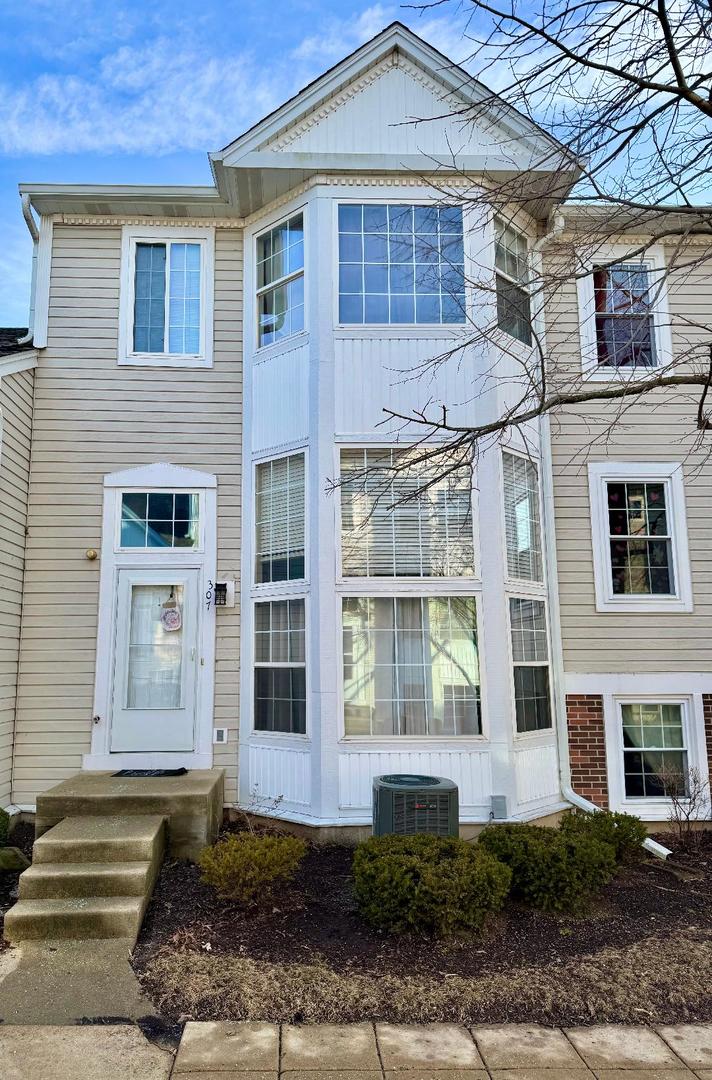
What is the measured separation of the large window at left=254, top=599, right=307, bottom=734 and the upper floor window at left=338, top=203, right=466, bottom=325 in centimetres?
292

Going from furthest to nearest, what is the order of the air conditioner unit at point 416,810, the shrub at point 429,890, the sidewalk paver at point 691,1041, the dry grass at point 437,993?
1. the air conditioner unit at point 416,810
2. the shrub at point 429,890
3. the dry grass at point 437,993
4. the sidewalk paver at point 691,1041

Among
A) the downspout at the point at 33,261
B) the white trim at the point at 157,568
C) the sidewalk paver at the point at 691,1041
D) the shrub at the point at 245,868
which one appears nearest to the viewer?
the sidewalk paver at the point at 691,1041

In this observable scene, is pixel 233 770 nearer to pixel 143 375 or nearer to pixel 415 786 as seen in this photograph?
pixel 415 786

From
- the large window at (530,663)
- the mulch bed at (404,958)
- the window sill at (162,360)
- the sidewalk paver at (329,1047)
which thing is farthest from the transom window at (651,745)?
the window sill at (162,360)

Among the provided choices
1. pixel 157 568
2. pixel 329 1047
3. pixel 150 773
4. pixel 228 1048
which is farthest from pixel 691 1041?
pixel 157 568

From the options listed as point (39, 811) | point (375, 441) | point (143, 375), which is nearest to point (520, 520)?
point (375, 441)

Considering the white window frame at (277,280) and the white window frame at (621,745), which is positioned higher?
the white window frame at (277,280)

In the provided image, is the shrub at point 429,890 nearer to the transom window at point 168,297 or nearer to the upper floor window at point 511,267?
the upper floor window at point 511,267

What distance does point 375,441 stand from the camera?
6.69 meters

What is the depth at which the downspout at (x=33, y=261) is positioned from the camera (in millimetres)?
7398

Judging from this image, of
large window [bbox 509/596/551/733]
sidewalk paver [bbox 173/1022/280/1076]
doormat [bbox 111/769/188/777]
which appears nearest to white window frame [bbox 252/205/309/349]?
large window [bbox 509/596/551/733]

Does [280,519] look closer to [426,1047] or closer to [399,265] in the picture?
[399,265]

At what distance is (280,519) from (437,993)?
14.4 feet

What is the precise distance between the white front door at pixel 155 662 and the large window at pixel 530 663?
311cm
